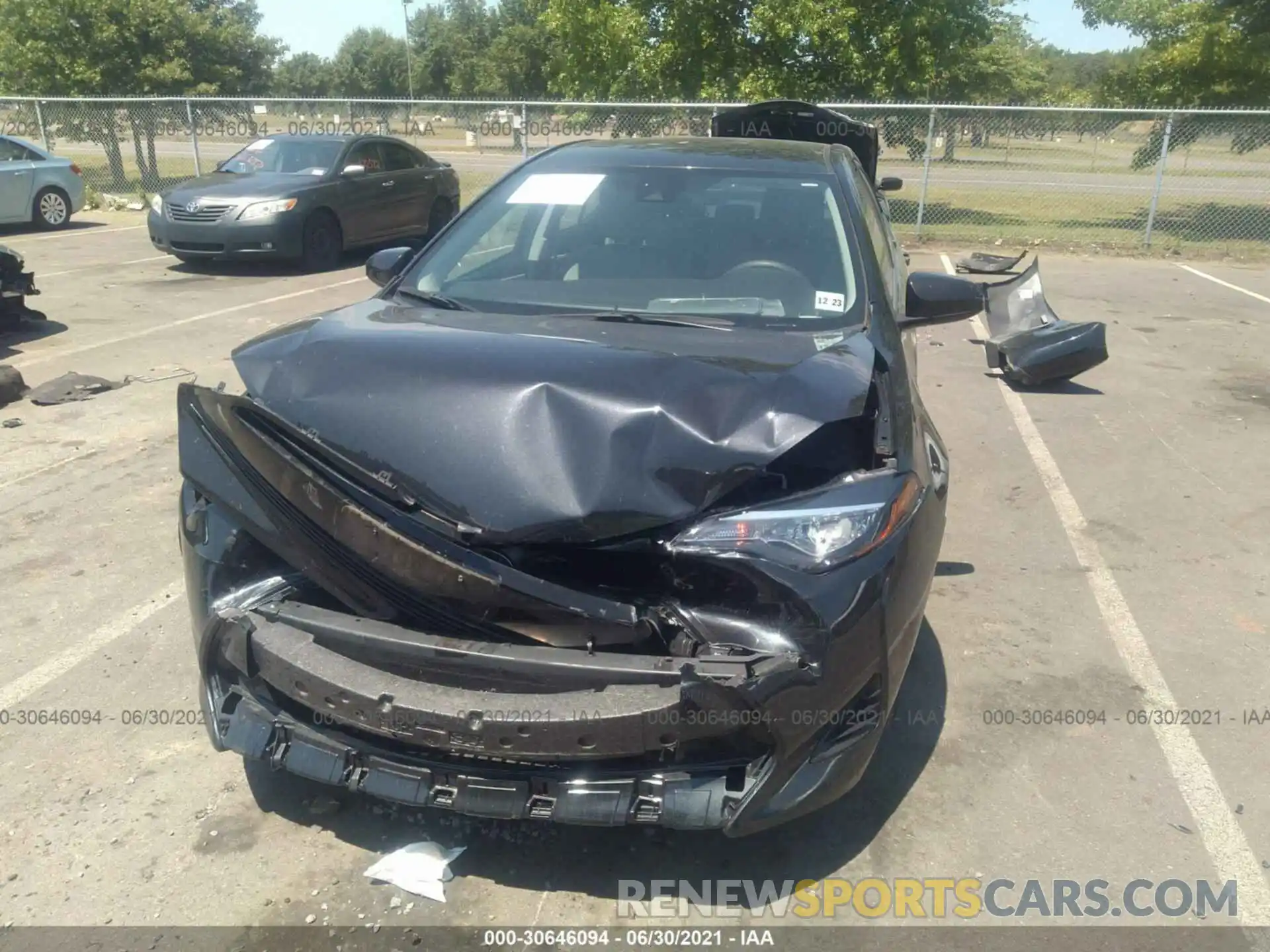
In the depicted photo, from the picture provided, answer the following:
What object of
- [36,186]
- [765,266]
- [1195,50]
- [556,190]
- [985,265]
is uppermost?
[1195,50]

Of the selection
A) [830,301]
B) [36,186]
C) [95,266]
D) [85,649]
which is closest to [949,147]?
[95,266]

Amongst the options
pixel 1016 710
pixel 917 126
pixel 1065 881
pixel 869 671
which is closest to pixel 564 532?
pixel 869 671

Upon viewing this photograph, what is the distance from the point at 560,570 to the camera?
2.56 m

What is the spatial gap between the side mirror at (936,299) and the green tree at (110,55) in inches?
718

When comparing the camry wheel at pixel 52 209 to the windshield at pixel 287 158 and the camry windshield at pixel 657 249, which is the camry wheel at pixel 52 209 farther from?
the camry windshield at pixel 657 249

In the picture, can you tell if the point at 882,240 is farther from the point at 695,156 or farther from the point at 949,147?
the point at 949,147

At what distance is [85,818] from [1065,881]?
269 cm

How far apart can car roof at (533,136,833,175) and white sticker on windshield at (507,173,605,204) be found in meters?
0.09

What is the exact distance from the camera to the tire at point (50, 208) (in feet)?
49.9

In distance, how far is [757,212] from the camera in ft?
13.4

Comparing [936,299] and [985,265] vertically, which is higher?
[936,299]

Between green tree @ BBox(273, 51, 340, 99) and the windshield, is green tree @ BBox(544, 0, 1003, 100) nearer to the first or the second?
the windshield

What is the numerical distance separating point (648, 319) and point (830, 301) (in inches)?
25.5

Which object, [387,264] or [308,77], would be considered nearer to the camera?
[387,264]
